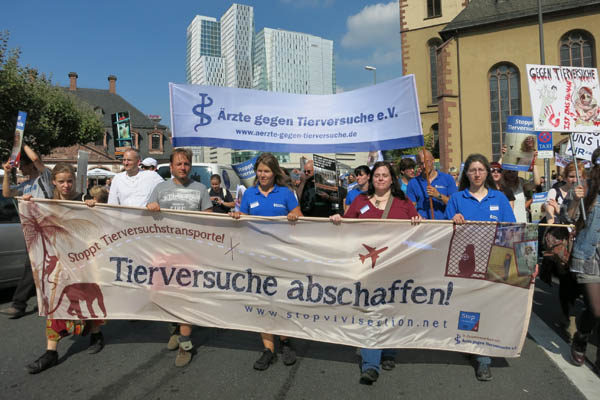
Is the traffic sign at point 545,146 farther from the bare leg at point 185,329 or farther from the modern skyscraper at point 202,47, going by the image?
the modern skyscraper at point 202,47

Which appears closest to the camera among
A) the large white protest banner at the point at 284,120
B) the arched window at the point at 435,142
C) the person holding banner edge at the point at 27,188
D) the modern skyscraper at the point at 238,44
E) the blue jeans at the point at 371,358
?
the blue jeans at the point at 371,358

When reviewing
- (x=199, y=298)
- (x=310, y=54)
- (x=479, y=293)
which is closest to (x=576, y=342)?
(x=479, y=293)

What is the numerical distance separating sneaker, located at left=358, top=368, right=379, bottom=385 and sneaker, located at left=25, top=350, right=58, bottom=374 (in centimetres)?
263

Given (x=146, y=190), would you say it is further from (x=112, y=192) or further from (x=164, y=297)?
(x=164, y=297)

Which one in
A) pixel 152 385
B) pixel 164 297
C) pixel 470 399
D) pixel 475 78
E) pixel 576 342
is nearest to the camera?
pixel 470 399

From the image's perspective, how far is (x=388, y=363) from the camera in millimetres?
3613

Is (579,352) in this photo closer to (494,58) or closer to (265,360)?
(265,360)

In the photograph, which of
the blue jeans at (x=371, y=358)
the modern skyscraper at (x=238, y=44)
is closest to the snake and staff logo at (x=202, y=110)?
the blue jeans at (x=371, y=358)

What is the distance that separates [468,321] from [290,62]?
16086 cm

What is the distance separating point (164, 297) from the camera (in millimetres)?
3916

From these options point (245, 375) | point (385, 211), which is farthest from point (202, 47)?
point (245, 375)

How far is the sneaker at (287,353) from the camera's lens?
3.70 meters

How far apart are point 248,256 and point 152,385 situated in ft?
4.15

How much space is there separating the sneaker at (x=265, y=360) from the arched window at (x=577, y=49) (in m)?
28.0
